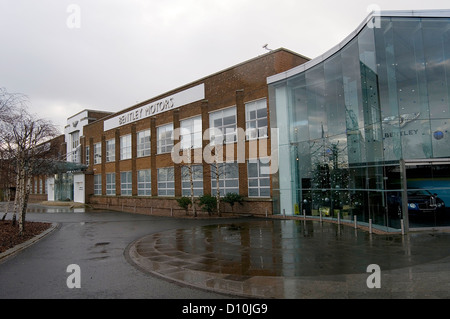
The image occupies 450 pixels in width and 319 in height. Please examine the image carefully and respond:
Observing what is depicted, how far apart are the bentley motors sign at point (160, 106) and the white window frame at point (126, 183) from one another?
5.88 meters

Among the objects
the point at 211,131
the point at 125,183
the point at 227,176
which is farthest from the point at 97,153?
the point at 227,176

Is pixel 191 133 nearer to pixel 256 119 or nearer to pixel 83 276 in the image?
pixel 256 119

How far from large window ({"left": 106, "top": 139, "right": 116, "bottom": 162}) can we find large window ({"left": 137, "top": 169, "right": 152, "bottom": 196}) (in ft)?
21.6

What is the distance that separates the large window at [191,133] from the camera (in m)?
26.9

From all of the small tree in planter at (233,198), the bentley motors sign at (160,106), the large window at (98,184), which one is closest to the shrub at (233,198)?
the small tree in planter at (233,198)

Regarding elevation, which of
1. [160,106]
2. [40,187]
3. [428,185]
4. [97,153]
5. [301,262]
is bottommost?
[301,262]

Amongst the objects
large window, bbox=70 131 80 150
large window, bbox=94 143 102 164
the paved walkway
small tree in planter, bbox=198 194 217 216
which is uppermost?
large window, bbox=70 131 80 150

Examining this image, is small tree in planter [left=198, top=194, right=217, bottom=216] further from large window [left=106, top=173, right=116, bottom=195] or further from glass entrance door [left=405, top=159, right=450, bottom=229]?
large window [left=106, top=173, right=116, bottom=195]

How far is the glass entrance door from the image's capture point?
13602 millimetres

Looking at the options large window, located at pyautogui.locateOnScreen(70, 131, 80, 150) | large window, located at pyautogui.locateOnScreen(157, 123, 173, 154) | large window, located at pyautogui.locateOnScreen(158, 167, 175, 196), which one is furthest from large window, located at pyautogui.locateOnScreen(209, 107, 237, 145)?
large window, located at pyautogui.locateOnScreen(70, 131, 80, 150)

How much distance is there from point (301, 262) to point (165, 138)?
23728 millimetres

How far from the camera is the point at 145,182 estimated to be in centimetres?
3297
